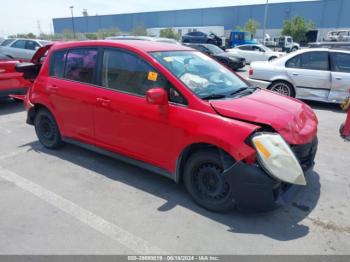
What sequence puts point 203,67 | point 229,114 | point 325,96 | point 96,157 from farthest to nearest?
point 325,96
point 96,157
point 203,67
point 229,114

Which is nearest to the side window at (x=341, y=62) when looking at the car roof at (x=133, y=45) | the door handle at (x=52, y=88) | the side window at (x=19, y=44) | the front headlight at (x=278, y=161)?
the car roof at (x=133, y=45)

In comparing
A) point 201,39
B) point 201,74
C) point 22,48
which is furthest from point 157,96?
point 201,39

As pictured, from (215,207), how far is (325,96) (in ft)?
19.4

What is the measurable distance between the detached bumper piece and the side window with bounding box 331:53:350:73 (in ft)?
18.5

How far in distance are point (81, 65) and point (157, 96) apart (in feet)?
5.37

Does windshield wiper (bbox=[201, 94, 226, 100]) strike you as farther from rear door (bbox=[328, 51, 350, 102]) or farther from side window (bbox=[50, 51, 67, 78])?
rear door (bbox=[328, 51, 350, 102])

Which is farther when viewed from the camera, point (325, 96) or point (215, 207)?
point (325, 96)

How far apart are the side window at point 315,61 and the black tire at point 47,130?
639 centimetres

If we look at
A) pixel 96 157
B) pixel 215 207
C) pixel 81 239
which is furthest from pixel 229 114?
pixel 96 157

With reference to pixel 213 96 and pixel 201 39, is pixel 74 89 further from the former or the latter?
pixel 201 39

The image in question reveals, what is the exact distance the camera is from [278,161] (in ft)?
8.86

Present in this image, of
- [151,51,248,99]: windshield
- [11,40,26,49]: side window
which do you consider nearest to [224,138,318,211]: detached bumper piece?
[151,51,248,99]: windshield

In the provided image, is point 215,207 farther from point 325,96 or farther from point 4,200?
point 325,96

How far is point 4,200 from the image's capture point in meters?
3.46
